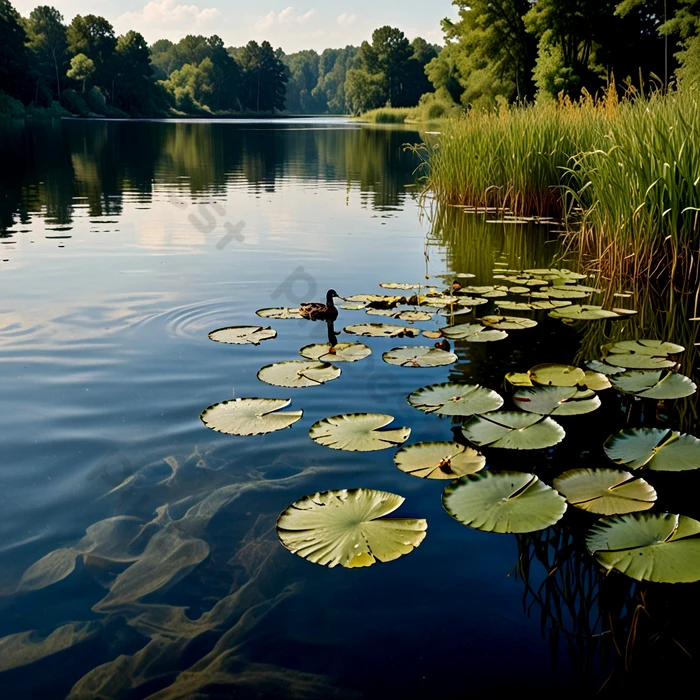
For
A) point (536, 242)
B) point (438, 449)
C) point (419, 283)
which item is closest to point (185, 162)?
point (536, 242)

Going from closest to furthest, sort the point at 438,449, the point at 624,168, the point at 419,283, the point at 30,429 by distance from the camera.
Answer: the point at 438,449 < the point at 30,429 < the point at 624,168 < the point at 419,283

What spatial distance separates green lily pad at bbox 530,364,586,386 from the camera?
406 centimetres

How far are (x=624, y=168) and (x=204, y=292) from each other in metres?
4.21

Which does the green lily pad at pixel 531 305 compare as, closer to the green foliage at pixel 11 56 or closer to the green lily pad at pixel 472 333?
the green lily pad at pixel 472 333

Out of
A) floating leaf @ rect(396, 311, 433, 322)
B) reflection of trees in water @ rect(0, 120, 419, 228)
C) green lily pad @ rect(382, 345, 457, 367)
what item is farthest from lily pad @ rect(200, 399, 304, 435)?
reflection of trees in water @ rect(0, 120, 419, 228)

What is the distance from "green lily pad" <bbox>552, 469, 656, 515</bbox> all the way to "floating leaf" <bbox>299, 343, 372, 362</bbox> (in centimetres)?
199

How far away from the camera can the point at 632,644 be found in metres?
2.10

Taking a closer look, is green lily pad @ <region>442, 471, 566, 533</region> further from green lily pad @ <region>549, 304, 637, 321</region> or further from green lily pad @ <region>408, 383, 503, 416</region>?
green lily pad @ <region>549, 304, 637, 321</region>

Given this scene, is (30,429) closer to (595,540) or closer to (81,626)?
(81,626)

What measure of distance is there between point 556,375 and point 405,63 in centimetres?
9320

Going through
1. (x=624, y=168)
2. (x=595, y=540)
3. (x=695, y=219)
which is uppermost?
(x=624, y=168)

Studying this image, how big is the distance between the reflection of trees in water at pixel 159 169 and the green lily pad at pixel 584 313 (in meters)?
8.60

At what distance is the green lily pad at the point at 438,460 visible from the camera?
3.05 meters

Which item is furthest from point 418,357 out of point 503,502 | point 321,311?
point 503,502
